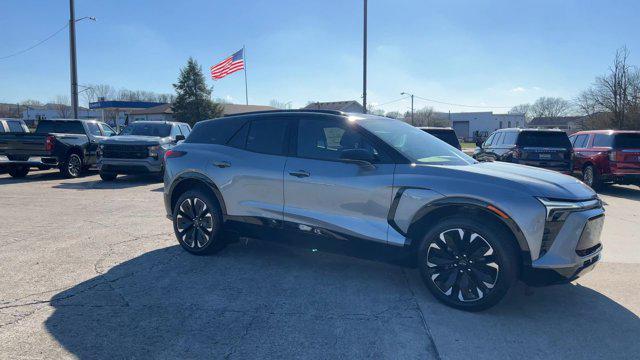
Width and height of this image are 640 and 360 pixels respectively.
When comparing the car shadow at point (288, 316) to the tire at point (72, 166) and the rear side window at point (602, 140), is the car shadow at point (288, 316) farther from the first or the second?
the tire at point (72, 166)

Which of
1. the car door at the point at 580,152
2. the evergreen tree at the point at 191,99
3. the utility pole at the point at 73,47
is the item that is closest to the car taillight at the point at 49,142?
the utility pole at the point at 73,47

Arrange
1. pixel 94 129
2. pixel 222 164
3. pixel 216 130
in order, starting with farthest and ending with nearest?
pixel 94 129
pixel 216 130
pixel 222 164

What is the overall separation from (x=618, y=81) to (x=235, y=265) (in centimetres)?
4579

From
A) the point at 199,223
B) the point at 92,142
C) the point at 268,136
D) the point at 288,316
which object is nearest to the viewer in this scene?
the point at 288,316

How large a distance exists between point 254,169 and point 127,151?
8.78 m

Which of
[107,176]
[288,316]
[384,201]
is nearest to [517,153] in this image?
[384,201]

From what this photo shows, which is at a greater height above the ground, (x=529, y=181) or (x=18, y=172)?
(x=529, y=181)

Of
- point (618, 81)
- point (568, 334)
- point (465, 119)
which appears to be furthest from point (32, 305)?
point (465, 119)

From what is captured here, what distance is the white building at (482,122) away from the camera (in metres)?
84.2

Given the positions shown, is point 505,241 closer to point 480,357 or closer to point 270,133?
point 480,357

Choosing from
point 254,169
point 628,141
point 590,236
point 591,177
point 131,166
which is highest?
point 628,141

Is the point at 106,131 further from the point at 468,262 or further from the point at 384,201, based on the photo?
the point at 468,262

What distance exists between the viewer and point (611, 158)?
1130 centimetres

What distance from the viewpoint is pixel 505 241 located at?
11.7 ft
